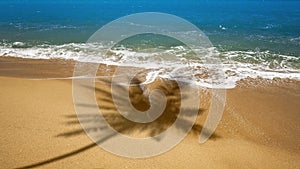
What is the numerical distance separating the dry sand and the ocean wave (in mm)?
2330

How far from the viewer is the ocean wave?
13.5m

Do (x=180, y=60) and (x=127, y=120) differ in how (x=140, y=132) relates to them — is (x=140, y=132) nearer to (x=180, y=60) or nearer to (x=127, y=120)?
(x=127, y=120)

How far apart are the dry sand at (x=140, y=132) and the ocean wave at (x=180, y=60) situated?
2.33m

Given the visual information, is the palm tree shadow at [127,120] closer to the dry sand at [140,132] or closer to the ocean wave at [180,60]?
the dry sand at [140,132]

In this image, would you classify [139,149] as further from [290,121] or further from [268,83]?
[268,83]

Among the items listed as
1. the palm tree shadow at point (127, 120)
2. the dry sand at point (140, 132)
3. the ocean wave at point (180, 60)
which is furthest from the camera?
the ocean wave at point (180, 60)

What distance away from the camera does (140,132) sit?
25.4 ft

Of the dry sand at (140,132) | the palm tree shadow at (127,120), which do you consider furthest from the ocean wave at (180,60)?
the palm tree shadow at (127,120)

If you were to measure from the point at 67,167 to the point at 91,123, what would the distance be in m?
1.85

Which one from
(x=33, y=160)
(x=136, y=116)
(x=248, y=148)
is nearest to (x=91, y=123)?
(x=136, y=116)

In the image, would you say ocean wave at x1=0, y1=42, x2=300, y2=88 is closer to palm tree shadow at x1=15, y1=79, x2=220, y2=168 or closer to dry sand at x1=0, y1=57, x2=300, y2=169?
dry sand at x1=0, y1=57, x2=300, y2=169

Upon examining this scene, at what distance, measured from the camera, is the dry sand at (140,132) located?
659cm

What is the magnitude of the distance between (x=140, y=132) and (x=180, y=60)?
31.1ft

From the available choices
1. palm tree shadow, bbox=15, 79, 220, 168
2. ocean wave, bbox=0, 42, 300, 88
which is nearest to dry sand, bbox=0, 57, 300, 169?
palm tree shadow, bbox=15, 79, 220, 168
